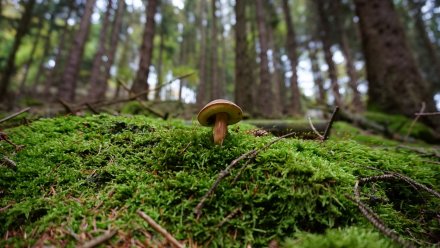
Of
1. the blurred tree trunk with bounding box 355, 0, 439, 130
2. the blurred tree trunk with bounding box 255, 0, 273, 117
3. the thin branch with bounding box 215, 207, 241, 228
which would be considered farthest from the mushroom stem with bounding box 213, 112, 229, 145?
the blurred tree trunk with bounding box 255, 0, 273, 117

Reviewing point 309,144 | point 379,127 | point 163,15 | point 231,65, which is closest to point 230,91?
point 231,65

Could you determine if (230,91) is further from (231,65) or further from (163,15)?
(163,15)

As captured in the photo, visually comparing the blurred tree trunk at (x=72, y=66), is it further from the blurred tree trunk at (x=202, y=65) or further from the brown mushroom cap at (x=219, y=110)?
the brown mushroom cap at (x=219, y=110)

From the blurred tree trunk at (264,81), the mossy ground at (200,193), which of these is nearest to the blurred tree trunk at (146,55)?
the blurred tree trunk at (264,81)

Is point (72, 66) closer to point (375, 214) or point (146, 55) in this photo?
point (146, 55)

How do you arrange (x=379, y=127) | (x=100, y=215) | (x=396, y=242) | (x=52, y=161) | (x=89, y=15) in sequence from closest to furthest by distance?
(x=396, y=242) < (x=100, y=215) < (x=52, y=161) < (x=379, y=127) < (x=89, y=15)

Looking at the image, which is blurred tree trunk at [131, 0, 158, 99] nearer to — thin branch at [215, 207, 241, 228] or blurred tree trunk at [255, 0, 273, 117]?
blurred tree trunk at [255, 0, 273, 117]

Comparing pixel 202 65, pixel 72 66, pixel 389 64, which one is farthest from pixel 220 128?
pixel 202 65
